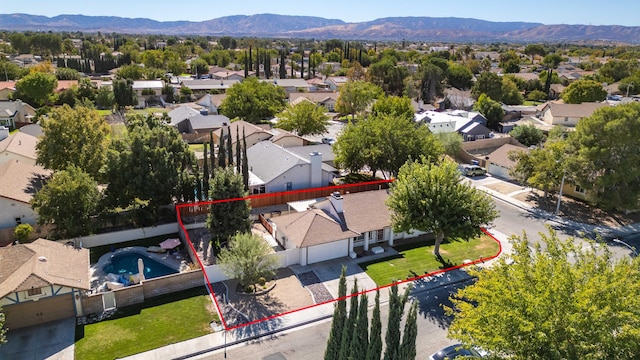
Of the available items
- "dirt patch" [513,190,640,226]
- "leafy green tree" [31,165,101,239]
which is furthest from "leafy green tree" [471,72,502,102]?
"leafy green tree" [31,165,101,239]

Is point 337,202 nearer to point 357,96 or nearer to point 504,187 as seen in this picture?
point 504,187

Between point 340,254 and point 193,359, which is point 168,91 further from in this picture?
point 193,359

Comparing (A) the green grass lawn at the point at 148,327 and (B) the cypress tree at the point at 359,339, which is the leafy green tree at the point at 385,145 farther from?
(B) the cypress tree at the point at 359,339

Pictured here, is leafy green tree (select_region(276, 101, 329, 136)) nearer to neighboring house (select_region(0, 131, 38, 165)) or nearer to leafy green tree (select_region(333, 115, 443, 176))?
leafy green tree (select_region(333, 115, 443, 176))

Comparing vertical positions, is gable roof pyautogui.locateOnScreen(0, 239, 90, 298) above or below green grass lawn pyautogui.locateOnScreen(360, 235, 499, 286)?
above

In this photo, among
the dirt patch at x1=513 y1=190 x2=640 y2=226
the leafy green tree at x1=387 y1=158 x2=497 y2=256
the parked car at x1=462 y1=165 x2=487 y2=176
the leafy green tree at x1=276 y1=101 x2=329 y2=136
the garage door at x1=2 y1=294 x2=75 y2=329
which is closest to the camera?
the garage door at x1=2 y1=294 x2=75 y2=329

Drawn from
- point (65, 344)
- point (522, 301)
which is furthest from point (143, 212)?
point (522, 301)

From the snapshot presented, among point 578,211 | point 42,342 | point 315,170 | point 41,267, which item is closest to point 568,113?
point 578,211
